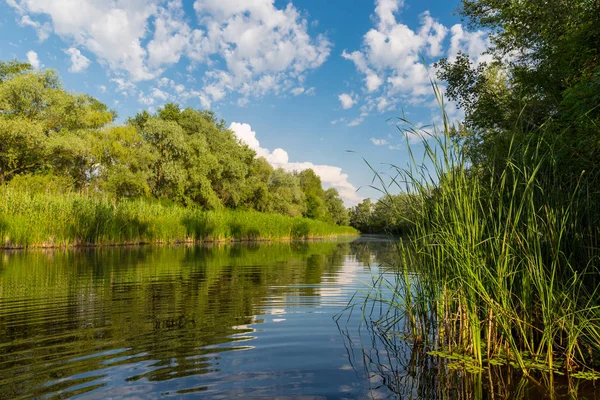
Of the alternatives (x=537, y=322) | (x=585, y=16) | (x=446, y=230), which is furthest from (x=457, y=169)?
(x=585, y=16)

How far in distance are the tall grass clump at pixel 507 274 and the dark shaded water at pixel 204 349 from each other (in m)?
0.39

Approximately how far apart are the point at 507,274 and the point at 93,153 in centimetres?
3321

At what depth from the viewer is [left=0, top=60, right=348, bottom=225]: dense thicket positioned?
27.5 metres

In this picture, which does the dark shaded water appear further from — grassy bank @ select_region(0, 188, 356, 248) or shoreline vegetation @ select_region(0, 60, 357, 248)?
shoreline vegetation @ select_region(0, 60, 357, 248)

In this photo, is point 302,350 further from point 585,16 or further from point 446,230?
point 585,16

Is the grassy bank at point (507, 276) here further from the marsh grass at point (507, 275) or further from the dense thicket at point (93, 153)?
the dense thicket at point (93, 153)

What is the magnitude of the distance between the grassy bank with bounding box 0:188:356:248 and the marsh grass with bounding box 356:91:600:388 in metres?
18.7

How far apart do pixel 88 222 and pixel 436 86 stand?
65.1 feet

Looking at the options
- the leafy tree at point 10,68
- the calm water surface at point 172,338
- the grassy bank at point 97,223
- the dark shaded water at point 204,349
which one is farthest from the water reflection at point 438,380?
the leafy tree at point 10,68

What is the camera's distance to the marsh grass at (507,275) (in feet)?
11.8

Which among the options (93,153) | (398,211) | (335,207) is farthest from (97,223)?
(335,207)

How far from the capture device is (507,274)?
358cm

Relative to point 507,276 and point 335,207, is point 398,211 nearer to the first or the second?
point 507,276

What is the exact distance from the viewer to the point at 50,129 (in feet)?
103
